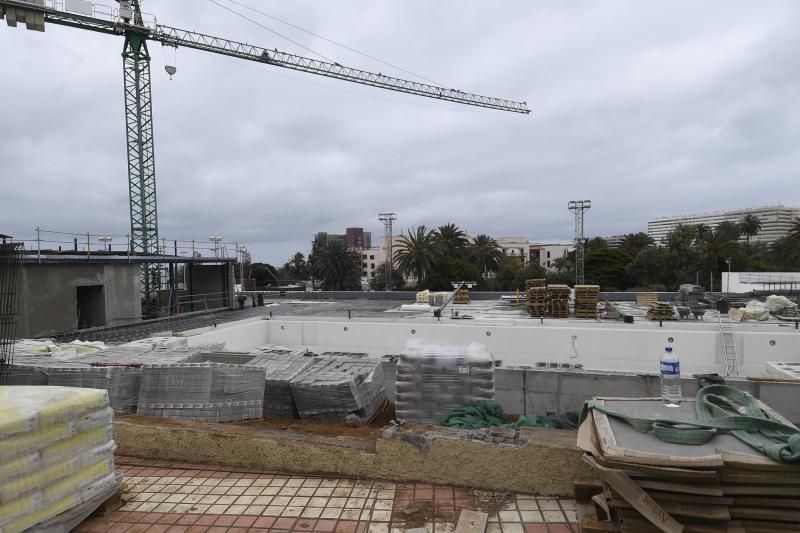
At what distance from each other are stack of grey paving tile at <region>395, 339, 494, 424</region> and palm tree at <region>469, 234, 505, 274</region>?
47318 mm

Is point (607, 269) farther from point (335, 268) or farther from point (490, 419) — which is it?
point (490, 419)

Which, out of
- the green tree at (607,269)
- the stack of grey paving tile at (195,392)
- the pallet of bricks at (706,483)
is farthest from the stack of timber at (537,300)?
the green tree at (607,269)

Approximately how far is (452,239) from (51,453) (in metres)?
49.8

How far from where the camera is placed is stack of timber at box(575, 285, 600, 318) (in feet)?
67.0

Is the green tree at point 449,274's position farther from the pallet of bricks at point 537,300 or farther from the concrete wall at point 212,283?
the concrete wall at point 212,283

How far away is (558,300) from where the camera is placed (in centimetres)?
2139

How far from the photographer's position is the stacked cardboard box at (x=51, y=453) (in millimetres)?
3297

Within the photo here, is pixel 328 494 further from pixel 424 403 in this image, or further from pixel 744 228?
pixel 744 228

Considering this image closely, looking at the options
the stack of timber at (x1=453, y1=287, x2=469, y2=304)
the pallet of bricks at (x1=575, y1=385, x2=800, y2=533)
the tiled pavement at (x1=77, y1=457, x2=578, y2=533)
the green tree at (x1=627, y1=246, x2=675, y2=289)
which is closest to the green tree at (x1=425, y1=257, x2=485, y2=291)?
the green tree at (x1=627, y1=246, x2=675, y2=289)

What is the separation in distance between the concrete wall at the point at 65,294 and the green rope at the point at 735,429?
1541cm

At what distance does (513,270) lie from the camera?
2469 inches

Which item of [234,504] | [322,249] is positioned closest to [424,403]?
[234,504]

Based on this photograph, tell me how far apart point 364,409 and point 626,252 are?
194ft

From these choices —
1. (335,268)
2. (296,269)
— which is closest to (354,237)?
(296,269)
